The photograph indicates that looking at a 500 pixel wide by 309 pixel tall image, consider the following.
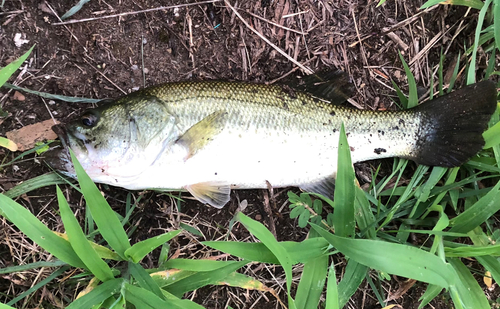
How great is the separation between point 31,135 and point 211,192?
Answer: 163cm

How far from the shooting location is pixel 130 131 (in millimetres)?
2496

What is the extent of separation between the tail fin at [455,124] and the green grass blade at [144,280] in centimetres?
232

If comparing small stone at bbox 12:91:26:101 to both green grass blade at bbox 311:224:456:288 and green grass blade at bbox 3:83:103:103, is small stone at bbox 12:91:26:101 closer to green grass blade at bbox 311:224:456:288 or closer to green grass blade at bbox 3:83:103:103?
green grass blade at bbox 3:83:103:103

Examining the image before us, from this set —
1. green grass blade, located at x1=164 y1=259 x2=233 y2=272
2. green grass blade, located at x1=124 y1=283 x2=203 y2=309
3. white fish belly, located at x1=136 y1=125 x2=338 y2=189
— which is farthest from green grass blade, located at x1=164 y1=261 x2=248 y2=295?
white fish belly, located at x1=136 y1=125 x2=338 y2=189

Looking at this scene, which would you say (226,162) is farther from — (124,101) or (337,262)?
(337,262)

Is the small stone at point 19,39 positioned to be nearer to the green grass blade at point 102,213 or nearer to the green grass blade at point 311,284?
the green grass blade at point 102,213

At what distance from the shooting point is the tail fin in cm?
258

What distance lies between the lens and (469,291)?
2.35 metres

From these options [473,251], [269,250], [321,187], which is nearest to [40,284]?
[269,250]

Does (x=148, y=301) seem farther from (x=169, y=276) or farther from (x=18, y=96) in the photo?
(x=18, y=96)

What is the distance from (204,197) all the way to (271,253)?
0.79 meters

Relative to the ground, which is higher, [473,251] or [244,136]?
[244,136]

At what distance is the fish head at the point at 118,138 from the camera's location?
2.45 metres

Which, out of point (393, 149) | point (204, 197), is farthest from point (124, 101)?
point (393, 149)
